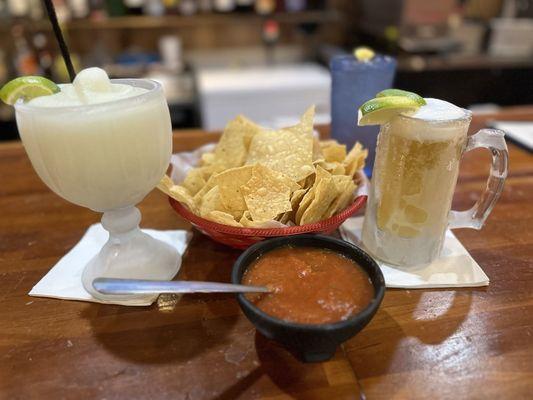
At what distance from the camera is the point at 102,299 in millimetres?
731

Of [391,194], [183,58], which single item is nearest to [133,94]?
[391,194]

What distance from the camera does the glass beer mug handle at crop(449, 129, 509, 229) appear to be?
747 millimetres

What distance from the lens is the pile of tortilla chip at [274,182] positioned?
30.7 inches

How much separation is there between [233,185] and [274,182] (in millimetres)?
82

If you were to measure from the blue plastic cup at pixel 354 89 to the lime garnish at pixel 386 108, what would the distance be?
0.37 m

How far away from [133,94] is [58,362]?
0.43 meters

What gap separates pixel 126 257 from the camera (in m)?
0.77

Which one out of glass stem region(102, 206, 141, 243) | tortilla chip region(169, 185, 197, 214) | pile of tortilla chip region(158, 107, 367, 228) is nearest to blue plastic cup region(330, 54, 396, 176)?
pile of tortilla chip region(158, 107, 367, 228)

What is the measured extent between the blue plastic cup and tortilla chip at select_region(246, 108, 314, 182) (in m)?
0.17

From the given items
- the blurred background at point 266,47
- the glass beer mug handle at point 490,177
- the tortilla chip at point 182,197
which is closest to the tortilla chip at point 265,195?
the tortilla chip at point 182,197

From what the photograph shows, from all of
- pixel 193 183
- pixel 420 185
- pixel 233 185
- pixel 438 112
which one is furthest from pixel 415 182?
pixel 193 183

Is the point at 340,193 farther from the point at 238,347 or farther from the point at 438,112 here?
the point at 238,347

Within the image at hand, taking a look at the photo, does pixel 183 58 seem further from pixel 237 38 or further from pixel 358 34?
pixel 358 34

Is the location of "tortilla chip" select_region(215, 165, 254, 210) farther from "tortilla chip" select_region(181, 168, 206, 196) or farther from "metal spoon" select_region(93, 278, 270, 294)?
"metal spoon" select_region(93, 278, 270, 294)
